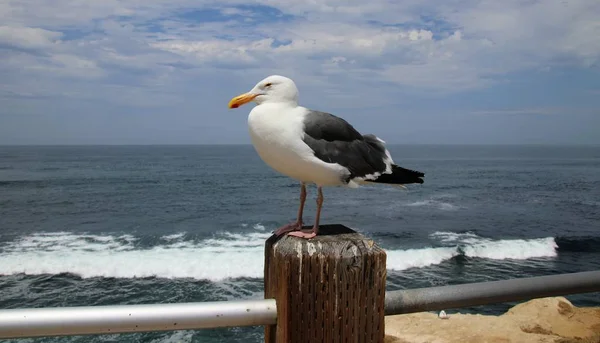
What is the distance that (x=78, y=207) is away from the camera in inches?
1231

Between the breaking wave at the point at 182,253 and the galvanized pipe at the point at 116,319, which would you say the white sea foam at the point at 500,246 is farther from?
the galvanized pipe at the point at 116,319

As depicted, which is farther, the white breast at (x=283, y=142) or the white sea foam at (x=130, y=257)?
the white sea foam at (x=130, y=257)

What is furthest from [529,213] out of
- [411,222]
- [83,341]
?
[83,341]

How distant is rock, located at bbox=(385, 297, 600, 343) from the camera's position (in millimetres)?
6852

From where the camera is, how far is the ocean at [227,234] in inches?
579

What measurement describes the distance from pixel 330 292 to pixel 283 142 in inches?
41.2

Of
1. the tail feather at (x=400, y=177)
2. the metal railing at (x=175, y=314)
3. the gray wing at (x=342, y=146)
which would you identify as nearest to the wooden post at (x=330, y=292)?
the metal railing at (x=175, y=314)

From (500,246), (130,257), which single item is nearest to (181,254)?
(130,257)

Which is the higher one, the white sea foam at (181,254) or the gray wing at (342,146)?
the gray wing at (342,146)

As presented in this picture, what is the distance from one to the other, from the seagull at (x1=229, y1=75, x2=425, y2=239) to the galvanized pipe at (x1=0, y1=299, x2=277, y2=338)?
778mm

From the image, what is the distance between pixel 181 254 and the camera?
18.9 meters

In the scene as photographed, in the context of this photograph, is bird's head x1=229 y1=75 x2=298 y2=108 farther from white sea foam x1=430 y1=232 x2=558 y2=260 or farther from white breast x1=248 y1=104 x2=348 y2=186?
white sea foam x1=430 y1=232 x2=558 y2=260

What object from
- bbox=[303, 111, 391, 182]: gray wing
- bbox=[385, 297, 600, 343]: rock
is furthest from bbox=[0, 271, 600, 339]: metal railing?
bbox=[385, 297, 600, 343]: rock

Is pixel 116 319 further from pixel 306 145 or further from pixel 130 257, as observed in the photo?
pixel 130 257
